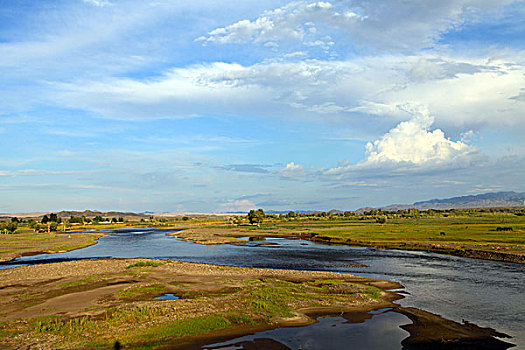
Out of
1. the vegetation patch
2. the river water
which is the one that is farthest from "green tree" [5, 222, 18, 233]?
the vegetation patch

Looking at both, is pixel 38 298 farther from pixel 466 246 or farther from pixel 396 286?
pixel 466 246

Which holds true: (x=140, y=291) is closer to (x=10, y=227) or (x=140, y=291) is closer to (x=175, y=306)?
(x=175, y=306)

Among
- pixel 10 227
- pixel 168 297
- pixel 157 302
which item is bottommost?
pixel 168 297

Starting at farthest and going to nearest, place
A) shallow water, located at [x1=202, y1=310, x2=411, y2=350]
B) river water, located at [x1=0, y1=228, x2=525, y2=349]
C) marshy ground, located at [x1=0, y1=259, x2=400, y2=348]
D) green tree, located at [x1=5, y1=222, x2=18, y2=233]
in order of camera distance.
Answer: green tree, located at [x1=5, y1=222, x2=18, y2=233], river water, located at [x1=0, y1=228, x2=525, y2=349], marshy ground, located at [x1=0, y1=259, x2=400, y2=348], shallow water, located at [x1=202, y1=310, x2=411, y2=350]

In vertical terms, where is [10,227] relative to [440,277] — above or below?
above

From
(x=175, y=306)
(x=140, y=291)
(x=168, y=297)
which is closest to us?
(x=175, y=306)

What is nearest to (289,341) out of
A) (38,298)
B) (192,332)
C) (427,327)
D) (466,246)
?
(192,332)

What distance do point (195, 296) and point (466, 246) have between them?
59976 millimetres

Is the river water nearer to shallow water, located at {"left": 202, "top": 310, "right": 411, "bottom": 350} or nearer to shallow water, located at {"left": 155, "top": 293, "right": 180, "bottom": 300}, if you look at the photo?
shallow water, located at {"left": 202, "top": 310, "right": 411, "bottom": 350}

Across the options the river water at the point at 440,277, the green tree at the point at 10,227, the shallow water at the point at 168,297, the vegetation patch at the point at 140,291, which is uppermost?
the green tree at the point at 10,227

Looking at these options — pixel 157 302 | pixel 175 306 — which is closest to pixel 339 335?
pixel 175 306

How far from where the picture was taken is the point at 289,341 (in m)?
23.9

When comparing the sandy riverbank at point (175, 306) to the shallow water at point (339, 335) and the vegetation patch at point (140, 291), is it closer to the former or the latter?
the vegetation patch at point (140, 291)

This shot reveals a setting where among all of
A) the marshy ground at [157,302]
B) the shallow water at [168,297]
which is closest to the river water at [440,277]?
the marshy ground at [157,302]
